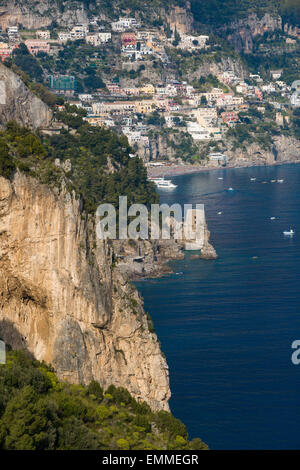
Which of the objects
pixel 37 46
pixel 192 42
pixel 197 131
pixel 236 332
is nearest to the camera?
pixel 236 332

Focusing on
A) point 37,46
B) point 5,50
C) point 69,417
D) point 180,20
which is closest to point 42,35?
point 37,46

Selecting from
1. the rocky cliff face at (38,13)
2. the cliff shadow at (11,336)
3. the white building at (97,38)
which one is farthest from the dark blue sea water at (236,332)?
the rocky cliff face at (38,13)

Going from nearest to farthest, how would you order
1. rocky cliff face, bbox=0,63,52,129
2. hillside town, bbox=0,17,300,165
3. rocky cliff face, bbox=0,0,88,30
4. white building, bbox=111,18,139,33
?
rocky cliff face, bbox=0,63,52,129, hillside town, bbox=0,17,300,165, rocky cliff face, bbox=0,0,88,30, white building, bbox=111,18,139,33

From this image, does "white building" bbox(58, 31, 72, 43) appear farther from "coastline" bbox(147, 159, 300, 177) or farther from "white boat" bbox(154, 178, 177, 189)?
"white boat" bbox(154, 178, 177, 189)

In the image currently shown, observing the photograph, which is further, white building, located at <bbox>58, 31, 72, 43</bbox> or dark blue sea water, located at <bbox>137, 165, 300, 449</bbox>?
white building, located at <bbox>58, 31, 72, 43</bbox>

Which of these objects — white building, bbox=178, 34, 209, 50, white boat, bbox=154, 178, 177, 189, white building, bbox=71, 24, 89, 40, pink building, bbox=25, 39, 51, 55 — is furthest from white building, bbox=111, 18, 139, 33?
white boat, bbox=154, 178, 177, 189

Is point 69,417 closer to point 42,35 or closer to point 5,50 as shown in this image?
point 5,50
